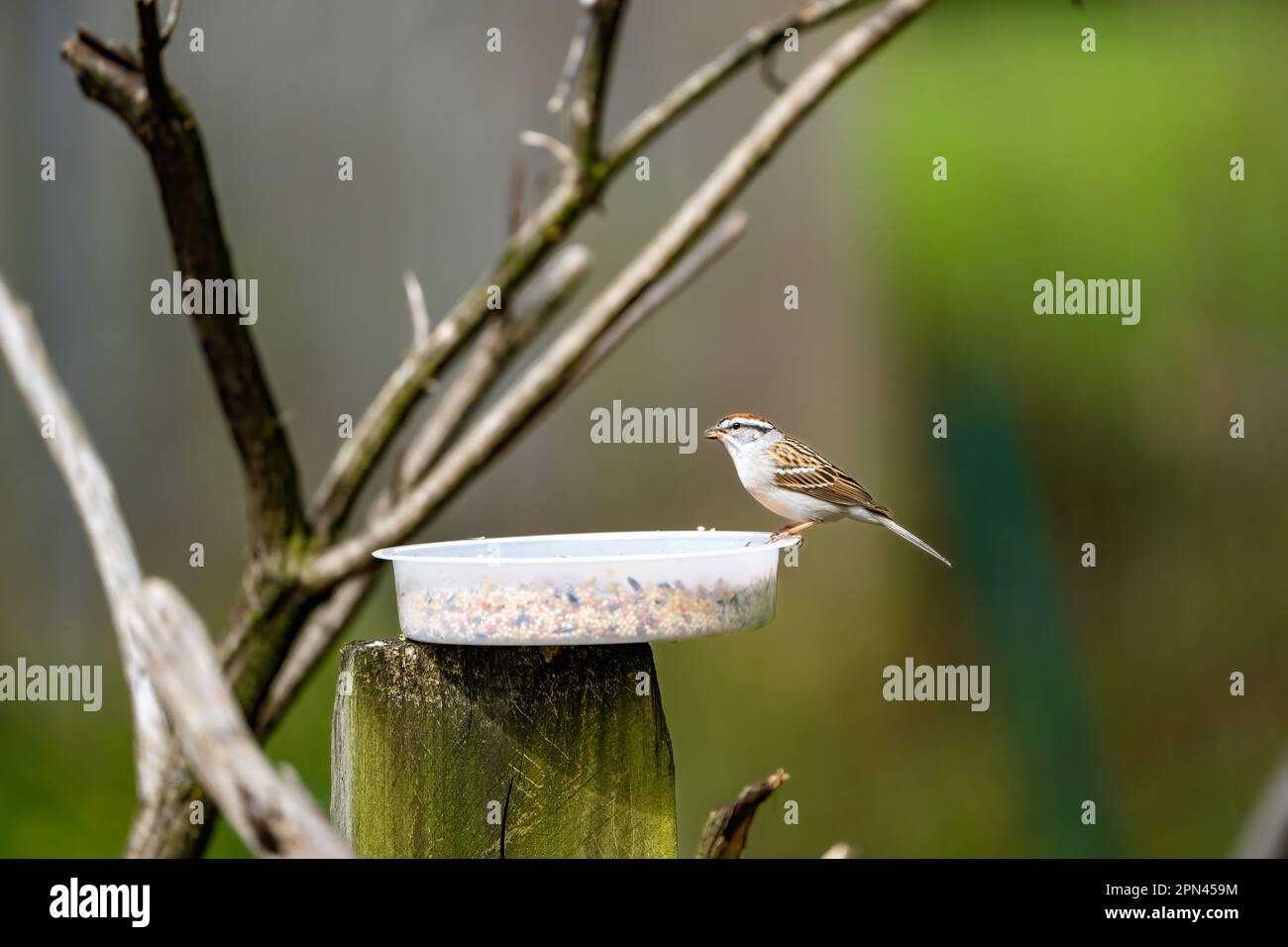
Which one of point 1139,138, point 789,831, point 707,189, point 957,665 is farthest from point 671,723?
point 1139,138

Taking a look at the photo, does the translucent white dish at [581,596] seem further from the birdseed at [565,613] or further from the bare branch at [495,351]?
the bare branch at [495,351]

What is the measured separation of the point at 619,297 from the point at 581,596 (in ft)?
2.68

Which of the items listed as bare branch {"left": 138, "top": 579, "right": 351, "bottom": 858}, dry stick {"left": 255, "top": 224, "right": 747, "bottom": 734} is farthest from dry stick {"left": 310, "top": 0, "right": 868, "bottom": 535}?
bare branch {"left": 138, "top": 579, "right": 351, "bottom": 858}

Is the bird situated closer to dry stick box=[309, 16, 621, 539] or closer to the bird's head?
the bird's head

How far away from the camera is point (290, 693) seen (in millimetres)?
2236

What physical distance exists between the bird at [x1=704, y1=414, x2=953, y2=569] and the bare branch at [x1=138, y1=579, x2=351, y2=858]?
4.62 feet

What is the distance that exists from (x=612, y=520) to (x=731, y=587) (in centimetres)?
209

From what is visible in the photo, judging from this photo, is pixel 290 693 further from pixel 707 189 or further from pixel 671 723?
A: pixel 671 723

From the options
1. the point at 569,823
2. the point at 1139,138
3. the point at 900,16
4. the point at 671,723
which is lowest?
the point at 671,723

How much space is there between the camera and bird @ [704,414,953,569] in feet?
8.07

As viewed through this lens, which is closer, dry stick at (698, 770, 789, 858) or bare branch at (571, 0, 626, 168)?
dry stick at (698, 770, 789, 858)

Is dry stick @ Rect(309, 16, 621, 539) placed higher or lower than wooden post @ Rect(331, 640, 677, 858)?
higher

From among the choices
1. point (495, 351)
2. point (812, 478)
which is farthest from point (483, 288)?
point (812, 478)

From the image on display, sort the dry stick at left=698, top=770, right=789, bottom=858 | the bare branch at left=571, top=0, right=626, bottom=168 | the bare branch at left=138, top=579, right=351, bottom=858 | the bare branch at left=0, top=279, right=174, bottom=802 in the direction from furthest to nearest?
the bare branch at left=0, top=279, right=174, bottom=802 < the bare branch at left=571, top=0, right=626, bottom=168 < the dry stick at left=698, top=770, right=789, bottom=858 < the bare branch at left=138, top=579, right=351, bottom=858
